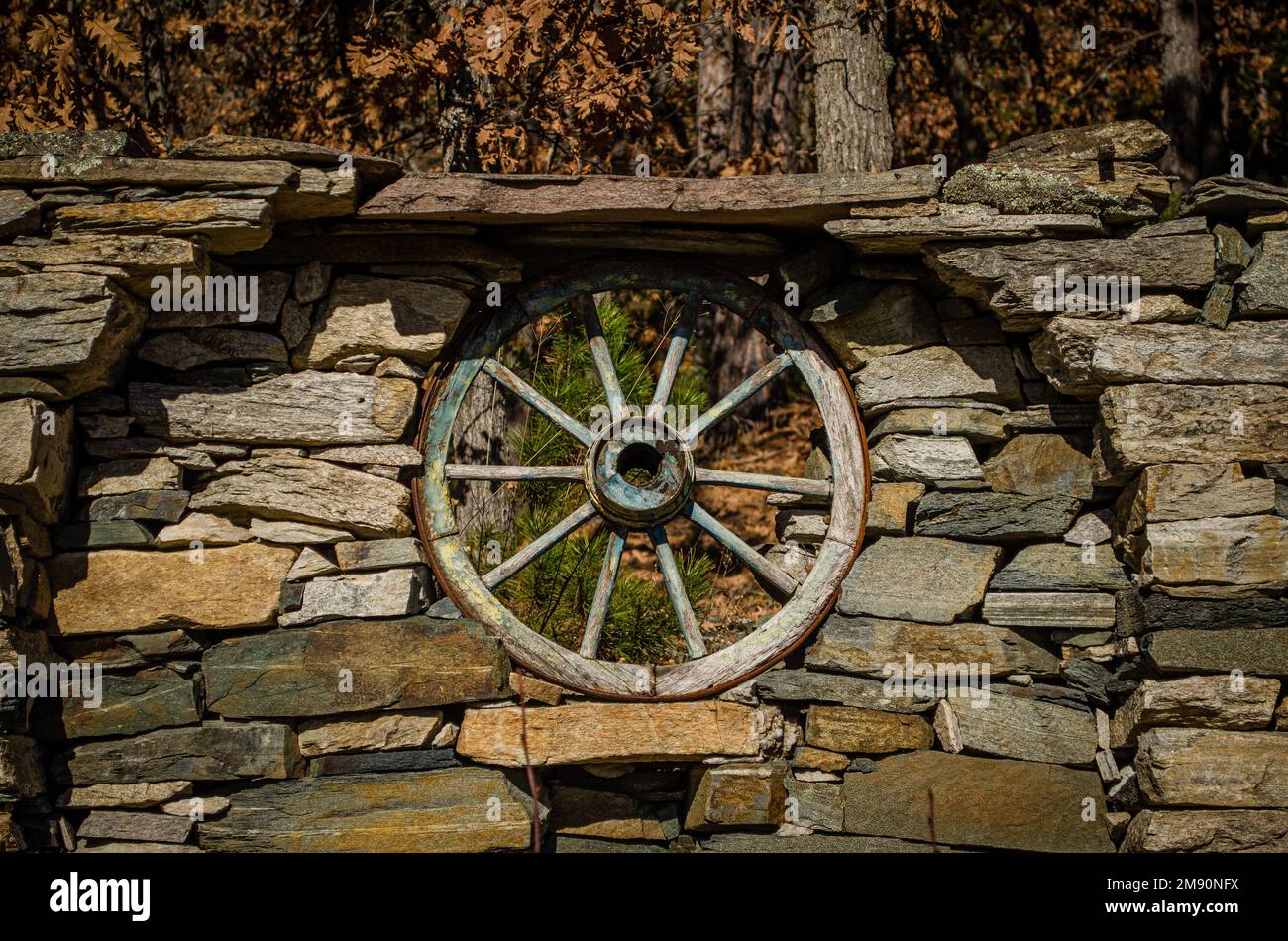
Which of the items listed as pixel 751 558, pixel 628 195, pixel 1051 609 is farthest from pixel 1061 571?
pixel 628 195

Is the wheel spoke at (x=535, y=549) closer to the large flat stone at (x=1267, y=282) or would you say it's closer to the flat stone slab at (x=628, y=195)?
the flat stone slab at (x=628, y=195)

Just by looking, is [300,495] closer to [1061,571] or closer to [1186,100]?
[1061,571]

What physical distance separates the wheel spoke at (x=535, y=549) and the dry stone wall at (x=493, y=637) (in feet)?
1.01

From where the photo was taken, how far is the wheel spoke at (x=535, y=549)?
4.37m

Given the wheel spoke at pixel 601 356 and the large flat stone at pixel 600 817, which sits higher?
the wheel spoke at pixel 601 356

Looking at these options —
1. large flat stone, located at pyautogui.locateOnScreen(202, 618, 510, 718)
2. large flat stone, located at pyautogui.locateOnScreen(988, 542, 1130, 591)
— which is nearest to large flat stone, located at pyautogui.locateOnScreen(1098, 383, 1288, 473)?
large flat stone, located at pyautogui.locateOnScreen(988, 542, 1130, 591)

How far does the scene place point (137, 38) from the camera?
7.12m

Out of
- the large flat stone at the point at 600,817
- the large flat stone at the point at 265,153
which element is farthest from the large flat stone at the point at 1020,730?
the large flat stone at the point at 265,153

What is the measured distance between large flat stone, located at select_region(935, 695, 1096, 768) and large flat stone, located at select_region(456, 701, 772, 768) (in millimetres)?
609

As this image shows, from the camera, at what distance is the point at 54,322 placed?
3828 millimetres

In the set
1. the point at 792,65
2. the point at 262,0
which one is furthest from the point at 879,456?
the point at 262,0

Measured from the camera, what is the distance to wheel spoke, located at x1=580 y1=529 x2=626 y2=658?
433cm

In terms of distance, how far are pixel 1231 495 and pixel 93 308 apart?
347 centimetres

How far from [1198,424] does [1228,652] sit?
2.26ft
